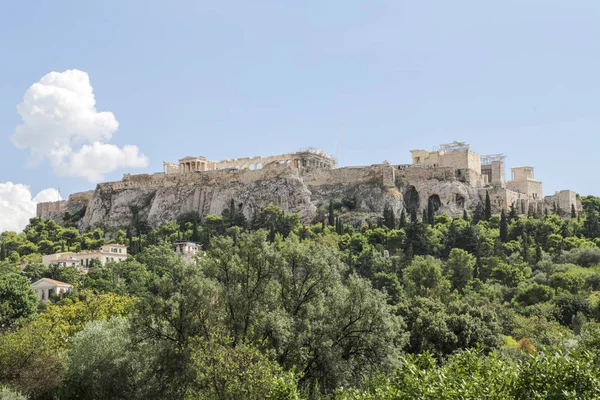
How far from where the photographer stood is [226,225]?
274ft

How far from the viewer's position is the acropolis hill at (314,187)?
82.4m

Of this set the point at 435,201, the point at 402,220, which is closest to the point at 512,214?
the point at 435,201

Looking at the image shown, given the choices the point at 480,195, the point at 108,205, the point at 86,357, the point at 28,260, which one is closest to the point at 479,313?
the point at 86,357

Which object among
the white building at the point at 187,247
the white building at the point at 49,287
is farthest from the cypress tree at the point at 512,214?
the white building at the point at 49,287

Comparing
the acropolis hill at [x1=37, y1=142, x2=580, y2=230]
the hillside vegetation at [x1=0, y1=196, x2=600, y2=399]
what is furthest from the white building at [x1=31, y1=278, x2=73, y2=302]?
the acropolis hill at [x1=37, y1=142, x2=580, y2=230]

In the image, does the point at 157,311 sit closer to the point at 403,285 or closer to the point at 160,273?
the point at 403,285

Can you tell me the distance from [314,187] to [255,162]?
39.9 feet

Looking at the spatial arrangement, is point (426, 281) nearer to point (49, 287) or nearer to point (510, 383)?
point (49, 287)

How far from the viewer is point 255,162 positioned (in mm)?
97375

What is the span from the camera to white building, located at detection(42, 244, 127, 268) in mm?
76875

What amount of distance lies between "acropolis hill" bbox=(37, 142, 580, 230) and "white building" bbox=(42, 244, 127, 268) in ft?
40.7

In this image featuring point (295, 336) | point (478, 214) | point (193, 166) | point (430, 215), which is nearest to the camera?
point (295, 336)

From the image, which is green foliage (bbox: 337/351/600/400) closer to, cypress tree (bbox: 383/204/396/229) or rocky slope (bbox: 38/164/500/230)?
cypress tree (bbox: 383/204/396/229)

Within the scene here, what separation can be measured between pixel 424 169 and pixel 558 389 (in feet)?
218
